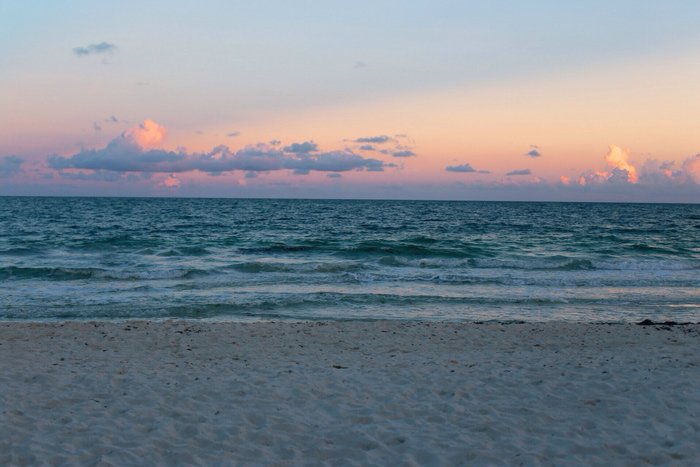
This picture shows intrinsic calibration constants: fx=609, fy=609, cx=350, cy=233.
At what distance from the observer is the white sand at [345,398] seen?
20.3 ft

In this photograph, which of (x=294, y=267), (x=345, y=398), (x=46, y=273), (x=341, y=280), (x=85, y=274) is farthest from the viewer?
(x=294, y=267)

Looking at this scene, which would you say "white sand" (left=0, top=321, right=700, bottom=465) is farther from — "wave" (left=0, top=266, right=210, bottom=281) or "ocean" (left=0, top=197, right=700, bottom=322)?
"wave" (left=0, top=266, right=210, bottom=281)

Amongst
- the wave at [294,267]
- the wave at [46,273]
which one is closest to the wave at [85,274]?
the wave at [46,273]

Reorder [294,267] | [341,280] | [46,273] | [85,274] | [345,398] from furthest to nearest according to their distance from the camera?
[294,267] → [46,273] → [85,274] → [341,280] → [345,398]

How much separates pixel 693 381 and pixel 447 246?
25.1 m

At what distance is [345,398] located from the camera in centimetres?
787

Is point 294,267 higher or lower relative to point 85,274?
higher

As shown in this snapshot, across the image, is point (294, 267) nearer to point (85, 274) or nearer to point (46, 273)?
point (85, 274)

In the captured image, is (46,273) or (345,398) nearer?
(345,398)

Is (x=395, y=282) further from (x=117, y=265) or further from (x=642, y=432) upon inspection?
(x=642, y=432)

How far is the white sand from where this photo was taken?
20.3 ft

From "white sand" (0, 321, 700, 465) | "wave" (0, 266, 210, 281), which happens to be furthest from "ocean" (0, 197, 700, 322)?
"white sand" (0, 321, 700, 465)

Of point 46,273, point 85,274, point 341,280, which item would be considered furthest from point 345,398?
point 46,273

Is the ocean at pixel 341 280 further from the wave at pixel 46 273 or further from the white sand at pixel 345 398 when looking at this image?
the white sand at pixel 345 398
